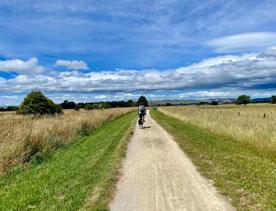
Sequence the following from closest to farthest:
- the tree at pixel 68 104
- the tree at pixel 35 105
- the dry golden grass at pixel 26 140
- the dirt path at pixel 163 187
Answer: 1. the dirt path at pixel 163 187
2. the dry golden grass at pixel 26 140
3. the tree at pixel 35 105
4. the tree at pixel 68 104

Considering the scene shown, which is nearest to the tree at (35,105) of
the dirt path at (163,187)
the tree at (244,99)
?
the dirt path at (163,187)

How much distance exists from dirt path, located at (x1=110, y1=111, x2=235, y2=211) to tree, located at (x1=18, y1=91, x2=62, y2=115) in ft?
91.6

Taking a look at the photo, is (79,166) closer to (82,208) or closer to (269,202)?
(82,208)

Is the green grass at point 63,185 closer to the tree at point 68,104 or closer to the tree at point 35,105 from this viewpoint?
the tree at point 35,105

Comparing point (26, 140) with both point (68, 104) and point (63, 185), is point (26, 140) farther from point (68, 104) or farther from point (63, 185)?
point (68, 104)

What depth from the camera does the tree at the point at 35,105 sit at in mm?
40531

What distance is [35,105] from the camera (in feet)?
134

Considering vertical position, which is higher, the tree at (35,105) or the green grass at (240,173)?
the tree at (35,105)

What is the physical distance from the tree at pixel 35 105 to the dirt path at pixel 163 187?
27925 mm

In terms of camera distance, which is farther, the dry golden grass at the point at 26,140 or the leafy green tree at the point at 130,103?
the leafy green tree at the point at 130,103

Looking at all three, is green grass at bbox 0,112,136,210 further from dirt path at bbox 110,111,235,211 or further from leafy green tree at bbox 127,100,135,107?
Result: leafy green tree at bbox 127,100,135,107

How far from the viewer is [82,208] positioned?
7566mm

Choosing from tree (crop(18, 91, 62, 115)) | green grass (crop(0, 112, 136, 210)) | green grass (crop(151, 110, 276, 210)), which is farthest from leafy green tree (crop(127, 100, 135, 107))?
green grass (crop(0, 112, 136, 210))

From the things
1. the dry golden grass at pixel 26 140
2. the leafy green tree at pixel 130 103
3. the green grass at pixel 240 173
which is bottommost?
the green grass at pixel 240 173
